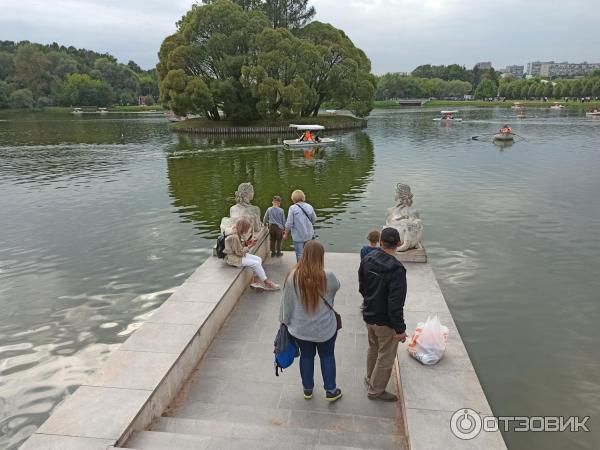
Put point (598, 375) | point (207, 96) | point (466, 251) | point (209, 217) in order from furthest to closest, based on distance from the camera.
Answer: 1. point (207, 96)
2. point (209, 217)
3. point (466, 251)
4. point (598, 375)

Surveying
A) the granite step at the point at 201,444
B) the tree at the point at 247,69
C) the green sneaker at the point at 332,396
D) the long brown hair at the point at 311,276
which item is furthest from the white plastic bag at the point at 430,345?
the tree at the point at 247,69

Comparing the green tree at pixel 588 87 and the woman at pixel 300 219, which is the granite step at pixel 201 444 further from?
the green tree at pixel 588 87

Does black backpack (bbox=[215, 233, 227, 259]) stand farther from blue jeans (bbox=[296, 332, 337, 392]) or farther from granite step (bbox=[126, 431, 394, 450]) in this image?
granite step (bbox=[126, 431, 394, 450])

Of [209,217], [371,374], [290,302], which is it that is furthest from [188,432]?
[209,217]

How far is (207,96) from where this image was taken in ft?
172

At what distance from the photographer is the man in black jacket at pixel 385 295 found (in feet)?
16.3

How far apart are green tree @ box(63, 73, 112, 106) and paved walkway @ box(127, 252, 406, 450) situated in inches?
5084

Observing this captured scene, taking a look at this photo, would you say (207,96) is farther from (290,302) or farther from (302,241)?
(290,302)

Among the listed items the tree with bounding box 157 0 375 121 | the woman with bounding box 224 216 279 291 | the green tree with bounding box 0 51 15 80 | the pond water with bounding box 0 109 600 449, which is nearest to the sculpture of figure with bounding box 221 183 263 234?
the woman with bounding box 224 216 279 291

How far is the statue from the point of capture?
32.3 feet

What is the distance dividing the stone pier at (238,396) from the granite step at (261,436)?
0.01m

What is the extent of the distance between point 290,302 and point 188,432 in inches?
74.8

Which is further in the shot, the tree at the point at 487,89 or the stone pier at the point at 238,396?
the tree at the point at 487,89

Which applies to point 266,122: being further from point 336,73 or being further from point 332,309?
point 332,309
